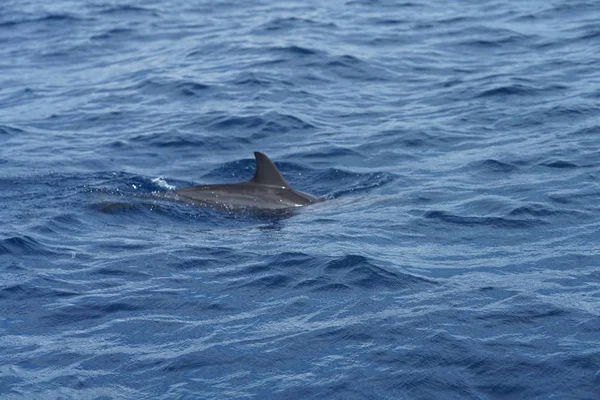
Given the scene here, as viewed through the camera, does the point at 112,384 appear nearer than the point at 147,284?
Yes

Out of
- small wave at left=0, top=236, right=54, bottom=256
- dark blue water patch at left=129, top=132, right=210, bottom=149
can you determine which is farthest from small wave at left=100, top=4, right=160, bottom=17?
small wave at left=0, top=236, right=54, bottom=256

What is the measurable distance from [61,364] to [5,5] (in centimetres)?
2474

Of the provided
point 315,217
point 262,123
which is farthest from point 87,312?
point 262,123

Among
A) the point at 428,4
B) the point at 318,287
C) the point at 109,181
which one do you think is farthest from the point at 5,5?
the point at 318,287

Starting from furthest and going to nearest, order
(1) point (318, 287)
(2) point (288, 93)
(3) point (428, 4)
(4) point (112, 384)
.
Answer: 1. (3) point (428, 4)
2. (2) point (288, 93)
3. (1) point (318, 287)
4. (4) point (112, 384)

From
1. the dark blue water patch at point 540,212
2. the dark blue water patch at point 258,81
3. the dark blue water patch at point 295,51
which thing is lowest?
the dark blue water patch at point 540,212

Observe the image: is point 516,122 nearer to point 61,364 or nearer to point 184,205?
point 184,205

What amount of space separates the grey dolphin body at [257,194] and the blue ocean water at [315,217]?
0.90ft

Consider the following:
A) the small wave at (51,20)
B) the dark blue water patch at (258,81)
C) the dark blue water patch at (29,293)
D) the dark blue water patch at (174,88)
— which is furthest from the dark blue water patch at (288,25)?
the dark blue water patch at (29,293)

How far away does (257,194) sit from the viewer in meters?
14.6

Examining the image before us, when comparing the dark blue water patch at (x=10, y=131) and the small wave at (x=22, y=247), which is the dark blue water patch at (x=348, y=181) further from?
the dark blue water patch at (x=10, y=131)

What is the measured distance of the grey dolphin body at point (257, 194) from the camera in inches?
564

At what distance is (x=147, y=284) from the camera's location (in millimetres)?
11578

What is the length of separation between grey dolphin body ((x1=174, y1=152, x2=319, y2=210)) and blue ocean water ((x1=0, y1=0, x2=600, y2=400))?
275 millimetres
